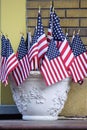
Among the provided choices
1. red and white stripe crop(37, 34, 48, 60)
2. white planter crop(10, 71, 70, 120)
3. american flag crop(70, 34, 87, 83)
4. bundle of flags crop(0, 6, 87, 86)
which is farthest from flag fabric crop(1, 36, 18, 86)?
american flag crop(70, 34, 87, 83)

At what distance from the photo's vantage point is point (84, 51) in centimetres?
594

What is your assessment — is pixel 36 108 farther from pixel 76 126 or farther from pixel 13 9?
pixel 13 9

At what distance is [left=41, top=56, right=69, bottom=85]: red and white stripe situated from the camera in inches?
225

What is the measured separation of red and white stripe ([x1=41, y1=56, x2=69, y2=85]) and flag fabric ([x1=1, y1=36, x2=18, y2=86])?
0.29 m

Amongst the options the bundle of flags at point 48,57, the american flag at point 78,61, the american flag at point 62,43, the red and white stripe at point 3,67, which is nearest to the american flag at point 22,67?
the bundle of flags at point 48,57

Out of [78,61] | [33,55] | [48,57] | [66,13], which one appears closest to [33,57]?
[33,55]

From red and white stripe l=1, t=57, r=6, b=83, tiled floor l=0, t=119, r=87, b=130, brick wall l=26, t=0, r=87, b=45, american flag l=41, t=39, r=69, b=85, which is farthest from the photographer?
brick wall l=26, t=0, r=87, b=45

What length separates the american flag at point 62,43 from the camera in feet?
19.0

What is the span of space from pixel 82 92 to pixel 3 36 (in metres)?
0.96

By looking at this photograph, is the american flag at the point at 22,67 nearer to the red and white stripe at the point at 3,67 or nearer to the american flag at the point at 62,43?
the red and white stripe at the point at 3,67

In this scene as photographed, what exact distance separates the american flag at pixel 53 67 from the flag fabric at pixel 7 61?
28cm

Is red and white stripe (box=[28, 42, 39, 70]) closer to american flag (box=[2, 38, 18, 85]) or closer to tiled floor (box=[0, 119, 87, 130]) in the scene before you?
american flag (box=[2, 38, 18, 85])

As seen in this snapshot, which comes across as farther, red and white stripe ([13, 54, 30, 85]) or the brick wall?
the brick wall

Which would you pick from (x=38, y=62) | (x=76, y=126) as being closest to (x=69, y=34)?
(x=38, y=62)
